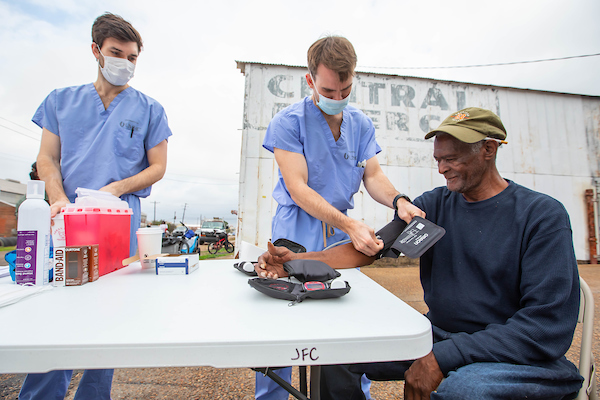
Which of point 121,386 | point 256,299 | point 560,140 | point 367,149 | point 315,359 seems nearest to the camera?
point 315,359

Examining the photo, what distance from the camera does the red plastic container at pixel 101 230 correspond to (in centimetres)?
111

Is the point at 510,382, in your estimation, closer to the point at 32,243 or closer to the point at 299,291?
the point at 299,291

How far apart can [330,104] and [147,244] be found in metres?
1.12

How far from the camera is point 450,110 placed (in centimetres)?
663

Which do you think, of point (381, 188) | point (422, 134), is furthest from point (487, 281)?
point (422, 134)

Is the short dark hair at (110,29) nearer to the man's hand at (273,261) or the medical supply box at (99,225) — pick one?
the medical supply box at (99,225)

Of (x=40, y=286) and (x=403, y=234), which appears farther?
(x=403, y=234)

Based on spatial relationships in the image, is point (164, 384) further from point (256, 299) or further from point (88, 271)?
point (256, 299)

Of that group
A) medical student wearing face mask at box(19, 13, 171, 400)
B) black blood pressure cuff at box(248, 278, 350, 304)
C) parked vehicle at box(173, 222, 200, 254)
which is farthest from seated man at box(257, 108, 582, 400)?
parked vehicle at box(173, 222, 200, 254)

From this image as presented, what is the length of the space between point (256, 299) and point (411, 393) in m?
0.54

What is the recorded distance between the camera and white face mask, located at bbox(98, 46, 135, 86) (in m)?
1.59

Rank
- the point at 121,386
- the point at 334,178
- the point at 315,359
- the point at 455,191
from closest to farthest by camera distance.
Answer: the point at 315,359 → the point at 455,191 → the point at 334,178 → the point at 121,386

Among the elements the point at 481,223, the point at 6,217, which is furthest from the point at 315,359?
the point at 6,217

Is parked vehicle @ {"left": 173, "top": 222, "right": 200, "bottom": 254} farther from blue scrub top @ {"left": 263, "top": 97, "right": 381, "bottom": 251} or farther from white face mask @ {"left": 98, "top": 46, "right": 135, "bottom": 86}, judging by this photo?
blue scrub top @ {"left": 263, "top": 97, "right": 381, "bottom": 251}
